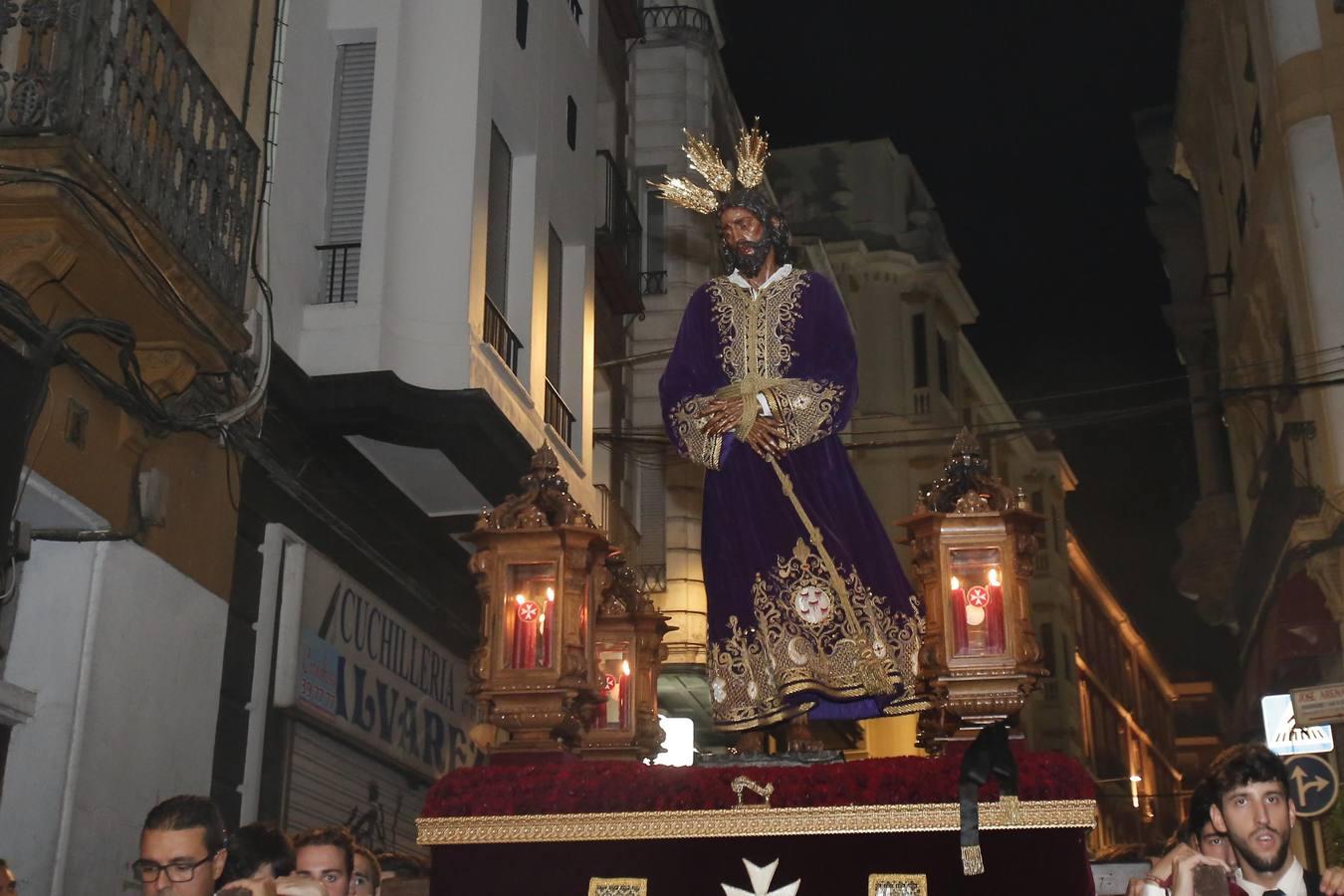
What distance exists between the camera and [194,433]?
967 cm

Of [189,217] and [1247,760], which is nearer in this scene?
[1247,760]

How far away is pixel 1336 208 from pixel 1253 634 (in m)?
9.14

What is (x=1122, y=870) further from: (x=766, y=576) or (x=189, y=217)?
(x=189, y=217)

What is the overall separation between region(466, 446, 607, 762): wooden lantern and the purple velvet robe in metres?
0.54

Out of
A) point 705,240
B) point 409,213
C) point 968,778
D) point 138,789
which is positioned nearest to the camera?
point 968,778

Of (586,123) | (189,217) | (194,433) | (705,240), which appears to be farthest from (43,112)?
(705,240)

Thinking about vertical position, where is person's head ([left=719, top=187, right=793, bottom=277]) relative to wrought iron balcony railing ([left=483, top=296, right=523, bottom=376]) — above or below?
below

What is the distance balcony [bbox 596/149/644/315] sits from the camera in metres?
17.8

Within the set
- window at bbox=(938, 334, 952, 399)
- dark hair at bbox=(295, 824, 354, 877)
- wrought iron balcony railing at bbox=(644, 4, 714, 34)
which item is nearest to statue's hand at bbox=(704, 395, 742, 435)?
dark hair at bbox=(295, 824, 354, 877)

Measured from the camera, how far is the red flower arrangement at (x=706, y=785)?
17.9ft

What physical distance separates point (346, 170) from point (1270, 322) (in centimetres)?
1301

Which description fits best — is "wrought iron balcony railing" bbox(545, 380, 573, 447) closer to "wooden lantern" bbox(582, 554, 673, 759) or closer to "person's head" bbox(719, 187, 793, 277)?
"wooden lantern" bbox(582, 554, 673, 759)

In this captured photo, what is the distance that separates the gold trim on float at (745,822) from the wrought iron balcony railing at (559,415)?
344 inches

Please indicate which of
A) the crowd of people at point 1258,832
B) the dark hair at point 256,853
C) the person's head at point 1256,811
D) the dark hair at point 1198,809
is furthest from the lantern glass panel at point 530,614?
the person's head at point 1256,811
